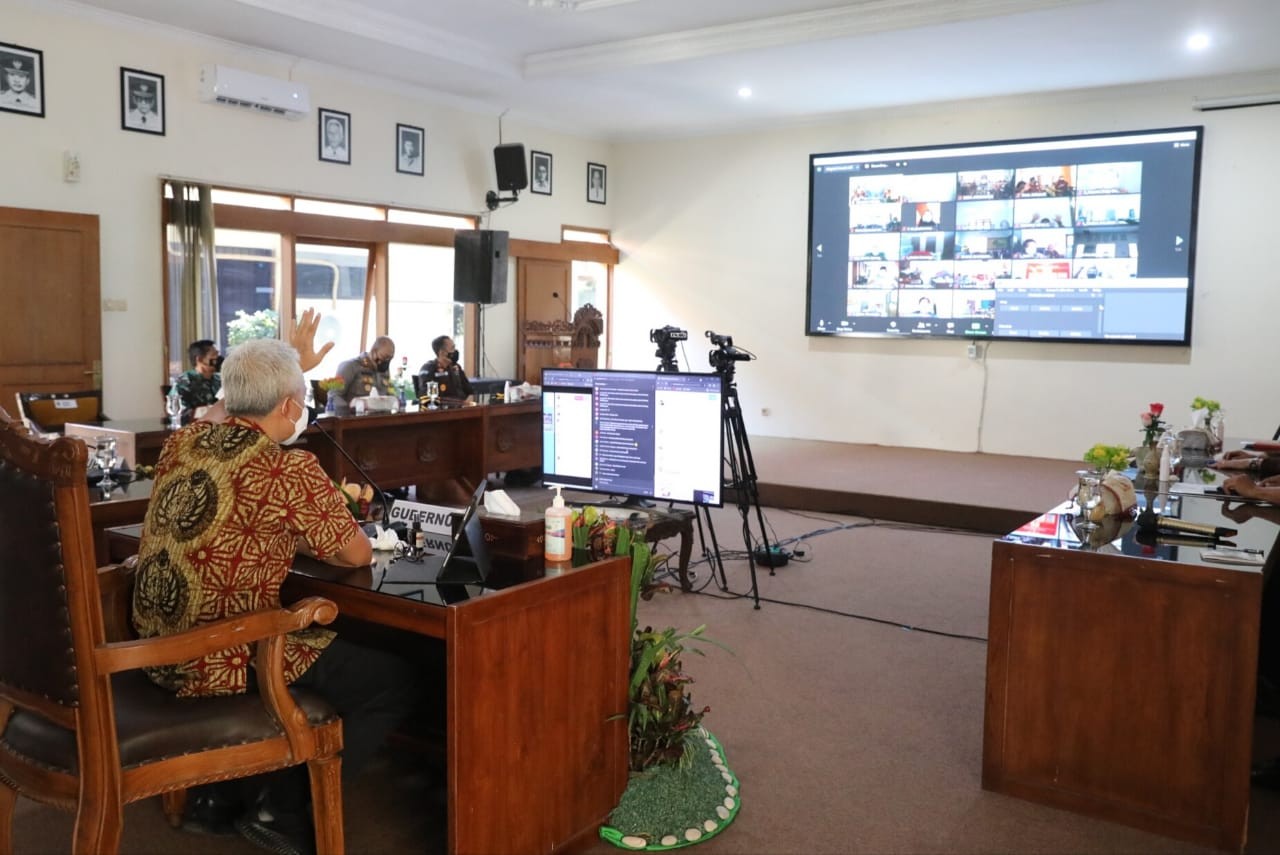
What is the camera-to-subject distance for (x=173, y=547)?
208 cm

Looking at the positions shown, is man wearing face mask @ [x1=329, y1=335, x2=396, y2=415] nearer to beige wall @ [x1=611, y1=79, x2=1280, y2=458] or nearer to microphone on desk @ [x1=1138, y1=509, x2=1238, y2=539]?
beige wall @ [x1=611, y1=79, x2=1280, y2=458]

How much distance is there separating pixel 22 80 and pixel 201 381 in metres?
2.30

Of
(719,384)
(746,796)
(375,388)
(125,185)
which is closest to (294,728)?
(746,796)

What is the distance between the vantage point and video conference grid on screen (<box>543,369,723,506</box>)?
360cm

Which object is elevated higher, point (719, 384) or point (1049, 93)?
point (1049, 93)

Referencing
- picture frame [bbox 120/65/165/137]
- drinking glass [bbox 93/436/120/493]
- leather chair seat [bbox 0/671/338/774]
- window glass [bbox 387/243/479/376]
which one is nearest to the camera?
leather chair seat [bbox 0/671/338/774]

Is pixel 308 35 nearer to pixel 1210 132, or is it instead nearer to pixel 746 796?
pixel 746 796

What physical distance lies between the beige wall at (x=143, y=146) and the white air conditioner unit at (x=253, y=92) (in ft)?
0.26

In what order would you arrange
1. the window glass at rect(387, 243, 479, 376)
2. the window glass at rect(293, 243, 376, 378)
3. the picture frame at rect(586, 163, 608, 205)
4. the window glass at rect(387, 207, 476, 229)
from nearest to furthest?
the window glass at rect(293, 243, 376, 378) < the window glass at rect(387, 207, 476, 229) < the window glass at rect(387, 243, 479, 376) < the picture frame at rect(586, 163, 608, 205)

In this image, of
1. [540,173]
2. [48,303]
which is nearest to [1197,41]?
[540,173]

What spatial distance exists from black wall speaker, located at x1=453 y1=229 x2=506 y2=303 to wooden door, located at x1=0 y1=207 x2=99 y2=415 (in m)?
2.98

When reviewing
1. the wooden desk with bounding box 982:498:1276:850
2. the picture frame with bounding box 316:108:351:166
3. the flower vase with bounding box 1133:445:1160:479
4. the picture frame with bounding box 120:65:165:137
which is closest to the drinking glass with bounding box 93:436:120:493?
the wooden desk with bounding box 982:498:1276:850

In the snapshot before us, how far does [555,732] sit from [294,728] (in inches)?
Answer: 22.2

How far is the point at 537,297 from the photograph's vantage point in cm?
1000
